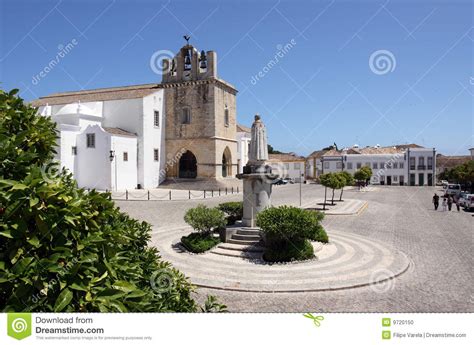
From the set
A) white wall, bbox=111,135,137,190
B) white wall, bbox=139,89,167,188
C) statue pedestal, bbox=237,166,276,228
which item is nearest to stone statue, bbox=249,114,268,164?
statue pedestal, bbox=237,166,276,228

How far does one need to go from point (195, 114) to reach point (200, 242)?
2380 cm

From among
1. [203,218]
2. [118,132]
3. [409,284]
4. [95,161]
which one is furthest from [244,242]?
[118,132]

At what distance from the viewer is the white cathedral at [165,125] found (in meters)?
28.8

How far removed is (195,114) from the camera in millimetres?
32250

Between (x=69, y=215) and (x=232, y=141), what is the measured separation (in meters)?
33.8

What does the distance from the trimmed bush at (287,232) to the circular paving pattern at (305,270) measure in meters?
0.30

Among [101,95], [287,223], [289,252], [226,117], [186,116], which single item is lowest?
[289,252]

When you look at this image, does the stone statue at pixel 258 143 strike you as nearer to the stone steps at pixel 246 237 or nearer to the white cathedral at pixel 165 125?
the stone steps at pixel 246 237

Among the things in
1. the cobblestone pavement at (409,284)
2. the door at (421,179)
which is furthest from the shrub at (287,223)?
the door at (421,179)

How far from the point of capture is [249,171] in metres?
10.6

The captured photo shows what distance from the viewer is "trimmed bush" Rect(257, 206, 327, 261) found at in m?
8.52

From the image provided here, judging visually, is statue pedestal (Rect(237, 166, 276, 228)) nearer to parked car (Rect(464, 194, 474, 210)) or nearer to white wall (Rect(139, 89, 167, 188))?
parked car (Rect(464, 194, 474, 210))

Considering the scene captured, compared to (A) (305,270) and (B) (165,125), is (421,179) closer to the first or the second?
(B) (165,125)
